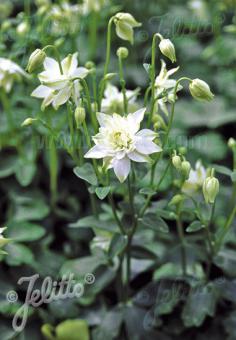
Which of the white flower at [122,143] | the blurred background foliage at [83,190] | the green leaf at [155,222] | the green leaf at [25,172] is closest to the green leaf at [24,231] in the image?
the blurred background foliage at [83,190]

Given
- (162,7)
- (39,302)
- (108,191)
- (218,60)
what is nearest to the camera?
(108,191)

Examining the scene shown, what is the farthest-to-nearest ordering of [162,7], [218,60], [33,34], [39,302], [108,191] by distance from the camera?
1. [162,7]
2. [218,60]
3. [33,34]
4. [39,302]
5. [108,191]

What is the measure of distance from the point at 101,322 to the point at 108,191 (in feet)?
1.43

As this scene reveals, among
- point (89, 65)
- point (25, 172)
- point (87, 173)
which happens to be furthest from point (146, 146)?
point (25, 172)

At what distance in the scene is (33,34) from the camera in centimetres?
167

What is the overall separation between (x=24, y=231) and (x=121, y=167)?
0.51 meters

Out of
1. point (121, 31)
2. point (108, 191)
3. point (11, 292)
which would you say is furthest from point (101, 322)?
point (121, 31)

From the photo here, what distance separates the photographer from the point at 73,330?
4.77 ft

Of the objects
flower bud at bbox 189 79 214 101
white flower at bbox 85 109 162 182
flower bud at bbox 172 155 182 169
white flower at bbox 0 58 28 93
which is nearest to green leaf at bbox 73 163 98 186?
white flower at bbox 85 109 162 182

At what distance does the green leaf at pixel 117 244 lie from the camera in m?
1.30

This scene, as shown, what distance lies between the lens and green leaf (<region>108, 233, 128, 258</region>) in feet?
4.28

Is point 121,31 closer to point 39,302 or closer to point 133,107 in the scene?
point 133,107

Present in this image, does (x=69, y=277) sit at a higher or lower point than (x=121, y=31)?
lower

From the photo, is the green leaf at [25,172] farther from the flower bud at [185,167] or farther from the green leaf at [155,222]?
the flower bud at [185,167]
